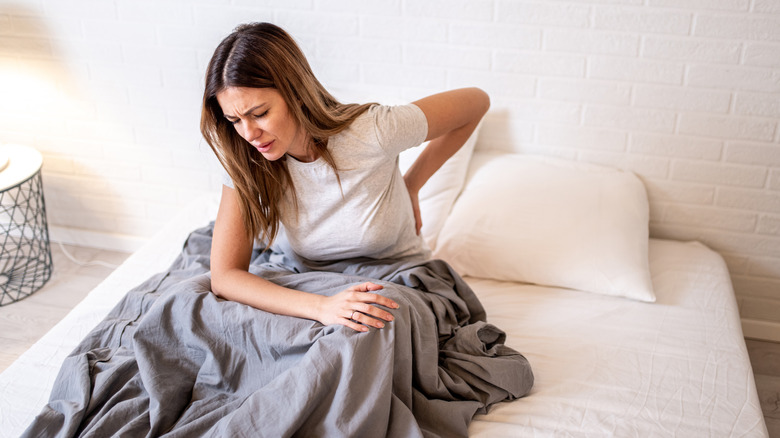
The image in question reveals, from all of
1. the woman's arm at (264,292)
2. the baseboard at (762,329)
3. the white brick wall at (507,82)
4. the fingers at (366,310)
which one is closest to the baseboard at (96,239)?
the white brick wall at (507,82)

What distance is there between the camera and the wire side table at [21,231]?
2.30 meters

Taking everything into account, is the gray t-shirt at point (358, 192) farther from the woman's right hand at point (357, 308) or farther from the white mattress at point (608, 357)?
the white mattress at point (608, 357)

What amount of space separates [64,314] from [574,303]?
1.66 m

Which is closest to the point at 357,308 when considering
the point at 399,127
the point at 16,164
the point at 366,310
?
the point at 366,310

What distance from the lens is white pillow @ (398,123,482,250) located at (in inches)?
81.7

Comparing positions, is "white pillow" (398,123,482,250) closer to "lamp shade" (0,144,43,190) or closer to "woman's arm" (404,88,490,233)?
"woman's arm" (404,88,490,233)

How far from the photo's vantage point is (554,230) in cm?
196

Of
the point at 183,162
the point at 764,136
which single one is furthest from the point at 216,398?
the point at 764,136

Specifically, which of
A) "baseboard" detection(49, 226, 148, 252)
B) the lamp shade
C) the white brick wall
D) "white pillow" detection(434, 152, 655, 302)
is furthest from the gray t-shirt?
"baseboard" detection(49, 226, 148, 252)

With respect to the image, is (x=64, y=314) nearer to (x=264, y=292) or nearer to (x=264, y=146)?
(x=264, y=292)

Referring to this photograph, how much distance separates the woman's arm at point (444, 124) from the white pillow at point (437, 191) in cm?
24

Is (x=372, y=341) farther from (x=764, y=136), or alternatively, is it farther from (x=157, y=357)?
(x=764, y=136)

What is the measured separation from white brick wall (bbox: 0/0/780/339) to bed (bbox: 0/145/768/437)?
138 mm

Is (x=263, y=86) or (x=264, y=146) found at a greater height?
(x=263, y=86)
